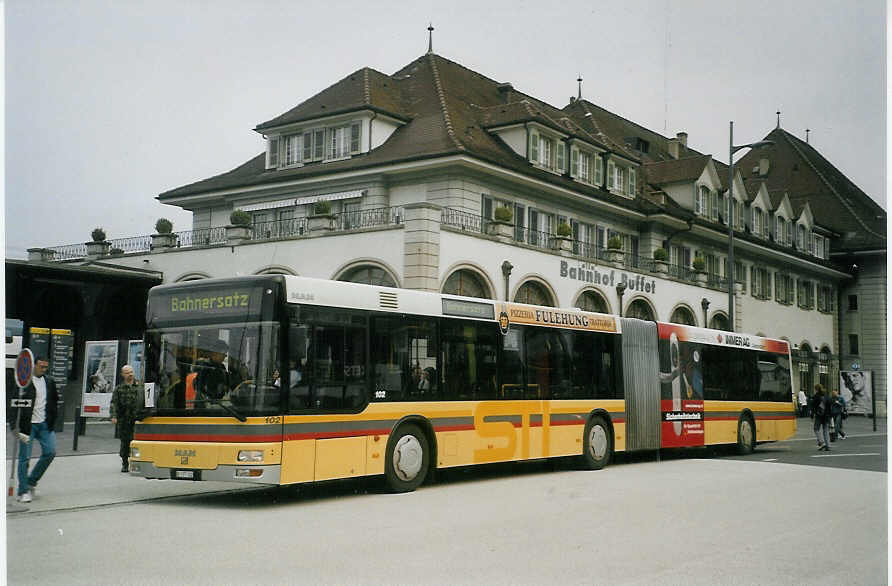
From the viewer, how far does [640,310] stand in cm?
4178

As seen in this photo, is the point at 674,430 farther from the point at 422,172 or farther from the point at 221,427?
the point at 422,172

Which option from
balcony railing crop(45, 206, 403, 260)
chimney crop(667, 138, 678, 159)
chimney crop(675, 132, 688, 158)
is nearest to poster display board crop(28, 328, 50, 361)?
balcony railing crop(45, 206, 403, 260)

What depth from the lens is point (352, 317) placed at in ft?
45.6

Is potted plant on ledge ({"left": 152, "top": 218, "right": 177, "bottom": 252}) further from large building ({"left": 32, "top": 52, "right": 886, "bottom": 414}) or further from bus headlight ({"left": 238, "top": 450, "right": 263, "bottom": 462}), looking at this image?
bus headlight ({"left": 238, "top": 450, "right": 263, "bottom": 462})

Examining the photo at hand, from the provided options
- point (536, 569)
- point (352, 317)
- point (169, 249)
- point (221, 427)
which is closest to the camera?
point (536, 569)

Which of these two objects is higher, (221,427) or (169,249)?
(169,249)

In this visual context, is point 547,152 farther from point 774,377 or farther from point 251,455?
point 251,455

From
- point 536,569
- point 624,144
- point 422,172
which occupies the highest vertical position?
point 624,144

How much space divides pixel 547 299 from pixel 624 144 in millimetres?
20331

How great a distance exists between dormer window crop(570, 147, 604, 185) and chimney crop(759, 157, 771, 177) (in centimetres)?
2544

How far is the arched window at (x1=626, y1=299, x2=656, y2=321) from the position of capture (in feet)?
134

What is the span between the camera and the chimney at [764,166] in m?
64.5

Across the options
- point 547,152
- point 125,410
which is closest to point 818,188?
point 547,152

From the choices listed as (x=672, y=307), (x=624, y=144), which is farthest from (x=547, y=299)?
(x=624, y=144)
